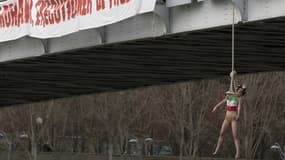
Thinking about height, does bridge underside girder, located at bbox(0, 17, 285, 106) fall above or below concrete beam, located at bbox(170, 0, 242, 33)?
below

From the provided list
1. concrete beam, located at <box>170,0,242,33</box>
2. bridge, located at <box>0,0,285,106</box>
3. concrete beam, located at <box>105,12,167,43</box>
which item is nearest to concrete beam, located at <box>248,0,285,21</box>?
bridge, located at <box>0,0,285,106</box>

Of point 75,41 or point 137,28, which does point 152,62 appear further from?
point 137,28

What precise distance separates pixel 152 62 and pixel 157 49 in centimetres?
417

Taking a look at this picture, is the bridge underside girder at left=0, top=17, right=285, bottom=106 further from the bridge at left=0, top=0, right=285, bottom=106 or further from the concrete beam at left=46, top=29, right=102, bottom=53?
the concrete beam at left=46, top=29, right=102, bottom=53

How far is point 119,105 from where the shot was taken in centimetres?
8462

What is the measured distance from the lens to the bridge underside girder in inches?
1083

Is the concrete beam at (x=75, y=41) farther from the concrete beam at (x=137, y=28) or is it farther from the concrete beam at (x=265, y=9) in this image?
the concrete beam at (x=265, y=9)

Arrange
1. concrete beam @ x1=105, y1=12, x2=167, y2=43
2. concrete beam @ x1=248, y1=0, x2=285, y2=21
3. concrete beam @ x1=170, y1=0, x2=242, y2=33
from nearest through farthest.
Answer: concrete beam @ x1=248, y1=0, x2=285, y2=21
concrete beam @ x1=170, y1=0, x2=242, y2=33
concrete beam @ x1=105, y1=12, x2=167, y2=43

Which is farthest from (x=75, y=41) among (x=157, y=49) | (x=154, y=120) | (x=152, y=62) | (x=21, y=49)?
(x=154, y=120)

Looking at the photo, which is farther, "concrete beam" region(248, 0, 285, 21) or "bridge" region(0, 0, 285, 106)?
"bridge" region(0, 0, 285, 106)

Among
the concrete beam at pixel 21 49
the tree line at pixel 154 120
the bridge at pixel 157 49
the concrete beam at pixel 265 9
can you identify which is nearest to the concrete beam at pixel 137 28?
the bridge at pixel 157 49

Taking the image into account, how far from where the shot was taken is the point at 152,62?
114 feet

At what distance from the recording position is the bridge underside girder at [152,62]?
27516 mm

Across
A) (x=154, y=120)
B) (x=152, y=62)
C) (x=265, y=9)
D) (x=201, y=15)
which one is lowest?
(x=154, y=120)
